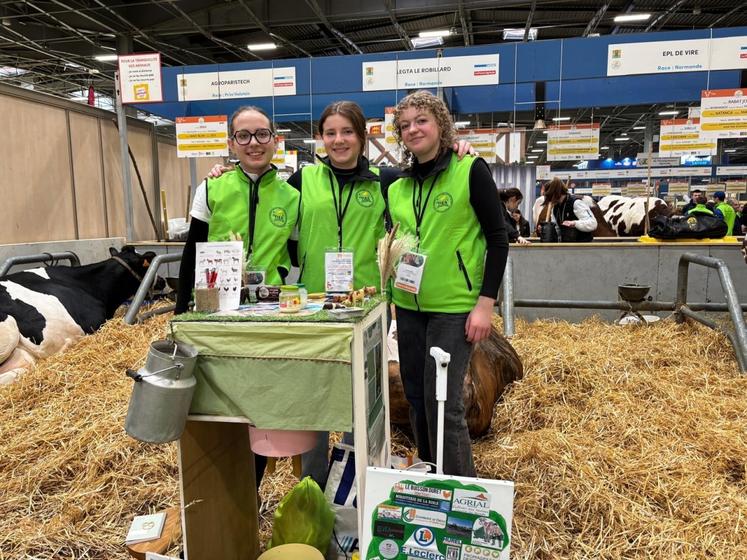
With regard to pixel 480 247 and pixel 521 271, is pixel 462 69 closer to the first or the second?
pixel 521 271

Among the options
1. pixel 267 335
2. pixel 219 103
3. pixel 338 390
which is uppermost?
pixel 219 103

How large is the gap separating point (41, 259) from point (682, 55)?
21.5ft

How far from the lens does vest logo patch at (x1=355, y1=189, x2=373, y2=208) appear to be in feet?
6.44

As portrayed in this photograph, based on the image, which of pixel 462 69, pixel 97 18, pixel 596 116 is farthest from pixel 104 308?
pixel 596 116

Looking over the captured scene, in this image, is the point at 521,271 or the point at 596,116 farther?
the point at 596,116

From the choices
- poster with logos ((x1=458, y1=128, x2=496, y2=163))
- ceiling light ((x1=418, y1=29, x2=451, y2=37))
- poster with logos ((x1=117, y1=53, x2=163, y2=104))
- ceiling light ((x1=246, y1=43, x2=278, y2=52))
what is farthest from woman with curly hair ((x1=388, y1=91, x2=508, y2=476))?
ceiling light ((x1=246, y1=43, x2=278, y2=52))

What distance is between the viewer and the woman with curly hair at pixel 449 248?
1.81 metres

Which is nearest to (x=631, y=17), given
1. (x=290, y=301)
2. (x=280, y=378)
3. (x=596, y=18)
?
(x=596, y=18)

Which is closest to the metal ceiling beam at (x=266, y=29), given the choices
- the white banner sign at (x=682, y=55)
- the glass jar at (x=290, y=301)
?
the white banner sign at (x=682, y=55)

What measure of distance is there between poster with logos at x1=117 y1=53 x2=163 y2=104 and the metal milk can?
18.3 ft

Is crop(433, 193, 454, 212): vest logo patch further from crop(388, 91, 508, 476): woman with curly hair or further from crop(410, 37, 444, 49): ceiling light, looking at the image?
crop(410, 37, 444, 49): ceiling light

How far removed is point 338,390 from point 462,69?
202 inches

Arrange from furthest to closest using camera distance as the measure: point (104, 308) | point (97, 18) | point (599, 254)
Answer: point (97, 18) < point (599, 254) < point (104, 308)

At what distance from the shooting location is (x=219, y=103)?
6.90 metres
